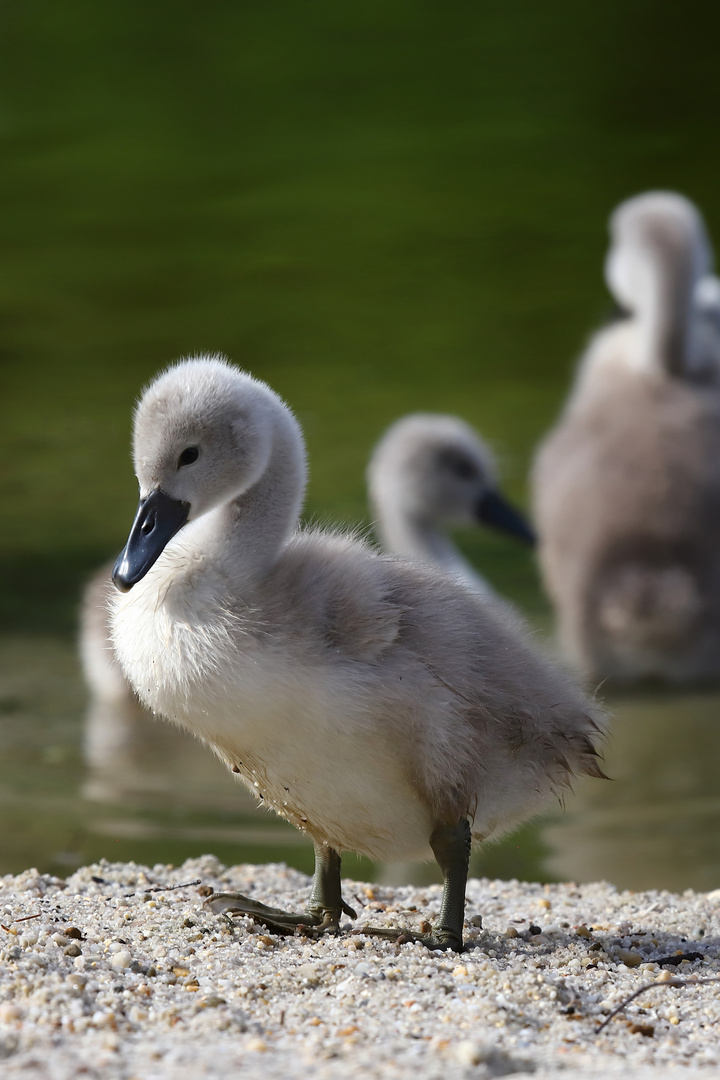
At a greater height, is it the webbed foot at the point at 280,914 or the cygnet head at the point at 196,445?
the cygnet head at the point at 196,445

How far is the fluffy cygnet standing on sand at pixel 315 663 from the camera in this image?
106 inches

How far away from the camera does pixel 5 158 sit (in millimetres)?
15508

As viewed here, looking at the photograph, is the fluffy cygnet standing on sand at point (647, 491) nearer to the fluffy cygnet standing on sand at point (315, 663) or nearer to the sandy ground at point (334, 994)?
the sandy ground at point (334, 994)

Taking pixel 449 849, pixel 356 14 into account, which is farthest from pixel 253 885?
pixel 356 14

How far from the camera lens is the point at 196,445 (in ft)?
9.59

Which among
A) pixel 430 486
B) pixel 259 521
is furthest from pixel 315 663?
pixel 430 486

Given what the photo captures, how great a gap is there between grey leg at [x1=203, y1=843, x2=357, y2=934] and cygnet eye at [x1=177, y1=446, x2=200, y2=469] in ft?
2.53

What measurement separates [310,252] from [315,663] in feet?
38.8

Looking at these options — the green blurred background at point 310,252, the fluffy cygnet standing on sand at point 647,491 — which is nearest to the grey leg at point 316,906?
the green blurred background at point 310,252

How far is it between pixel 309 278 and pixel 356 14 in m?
9.39

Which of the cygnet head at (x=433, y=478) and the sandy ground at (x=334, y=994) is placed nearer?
the sandy ground at (x=334, y=994)

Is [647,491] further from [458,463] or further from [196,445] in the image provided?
[196,445]

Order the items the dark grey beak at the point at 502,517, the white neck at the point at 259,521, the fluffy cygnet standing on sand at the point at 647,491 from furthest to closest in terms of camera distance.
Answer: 1. the dark grey beak at the point at 502,517
2. the fluffy cygnet standing on sand at the point at 647,491
3. the white neck at the point at 259,521

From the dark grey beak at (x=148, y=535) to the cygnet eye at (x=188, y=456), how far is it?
0.06m
